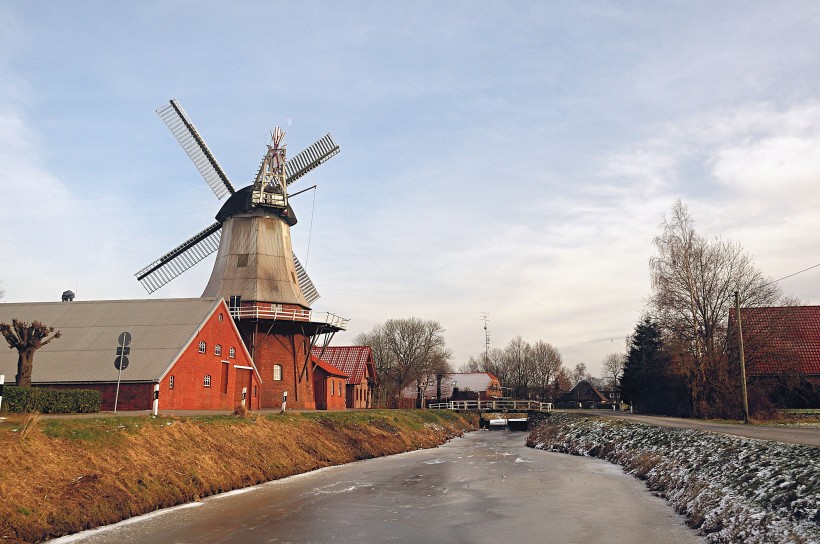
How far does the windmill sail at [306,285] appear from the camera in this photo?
50.3 meters

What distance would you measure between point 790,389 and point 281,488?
3678 centimetres

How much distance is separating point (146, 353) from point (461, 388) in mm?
74185

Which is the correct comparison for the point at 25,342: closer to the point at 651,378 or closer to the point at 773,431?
the point at 773,431

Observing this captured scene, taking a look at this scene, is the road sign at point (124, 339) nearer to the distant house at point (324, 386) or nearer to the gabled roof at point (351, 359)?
the distant house at point (324, 386)

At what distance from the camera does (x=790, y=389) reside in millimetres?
40906

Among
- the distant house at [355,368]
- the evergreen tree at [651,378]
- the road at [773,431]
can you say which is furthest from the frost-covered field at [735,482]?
the distant house at [355,368]

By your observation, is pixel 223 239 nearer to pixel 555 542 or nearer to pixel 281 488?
pixel 281 488

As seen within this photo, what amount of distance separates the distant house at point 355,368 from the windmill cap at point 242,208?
68.7 feet

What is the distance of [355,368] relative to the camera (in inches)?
2559

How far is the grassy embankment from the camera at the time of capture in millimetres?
11477

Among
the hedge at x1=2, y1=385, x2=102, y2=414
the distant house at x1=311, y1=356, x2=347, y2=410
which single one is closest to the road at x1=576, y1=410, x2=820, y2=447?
the hedge at x1=2, y1=385, x2=102, y2=414

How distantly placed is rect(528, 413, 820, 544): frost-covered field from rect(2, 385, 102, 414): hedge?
1955cm

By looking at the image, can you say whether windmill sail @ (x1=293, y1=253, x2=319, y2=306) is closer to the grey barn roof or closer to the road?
the grey barn roof

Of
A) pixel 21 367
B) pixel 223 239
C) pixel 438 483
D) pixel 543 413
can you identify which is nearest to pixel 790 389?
pixel 543 413
